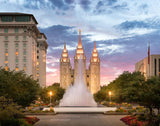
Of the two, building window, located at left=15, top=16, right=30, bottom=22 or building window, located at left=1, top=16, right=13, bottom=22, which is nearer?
building window, located at left=1, top=16, right=13, bottom=22

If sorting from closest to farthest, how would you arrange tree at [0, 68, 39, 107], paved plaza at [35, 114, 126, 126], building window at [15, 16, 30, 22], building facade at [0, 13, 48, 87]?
paved plaza at [35, 114, 126, 126], tree at [0, 68, 39, 107], building facade at [0, 13, 48, 87], building window at [15, 16, 30, 22]

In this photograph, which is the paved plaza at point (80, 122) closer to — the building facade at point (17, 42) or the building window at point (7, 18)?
the building facade at point (17, 42)

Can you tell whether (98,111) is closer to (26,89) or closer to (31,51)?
(26,89)

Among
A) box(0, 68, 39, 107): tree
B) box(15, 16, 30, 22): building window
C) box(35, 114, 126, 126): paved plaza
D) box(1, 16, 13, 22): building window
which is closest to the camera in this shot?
box(35, 114, 126, 126): paved plaza

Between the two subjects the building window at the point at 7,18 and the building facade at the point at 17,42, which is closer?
the building window at the point at 7,18

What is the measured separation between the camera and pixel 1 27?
9981 cm

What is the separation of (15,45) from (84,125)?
77.8 metres

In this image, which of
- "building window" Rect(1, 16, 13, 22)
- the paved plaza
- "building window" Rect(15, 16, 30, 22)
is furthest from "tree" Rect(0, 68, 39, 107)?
"building window" Rect(1, 16, 13, 22)

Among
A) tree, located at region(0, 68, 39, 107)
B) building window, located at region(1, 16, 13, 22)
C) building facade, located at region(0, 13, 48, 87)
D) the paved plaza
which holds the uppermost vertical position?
building window, located at region(1, 16, 13, 22)

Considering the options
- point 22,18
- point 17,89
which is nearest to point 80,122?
point 17,89

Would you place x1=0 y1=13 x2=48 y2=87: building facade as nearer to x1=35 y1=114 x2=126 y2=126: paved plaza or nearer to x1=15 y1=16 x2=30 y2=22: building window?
x1=15 y1=16 x2=30 y2=22: building window

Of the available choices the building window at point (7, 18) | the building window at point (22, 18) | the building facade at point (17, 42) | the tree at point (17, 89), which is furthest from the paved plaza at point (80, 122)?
the building window at point (7, 18)

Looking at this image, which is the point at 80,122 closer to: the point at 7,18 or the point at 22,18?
the point at 22,18

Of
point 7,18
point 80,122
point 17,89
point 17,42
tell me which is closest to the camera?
point 80,122
